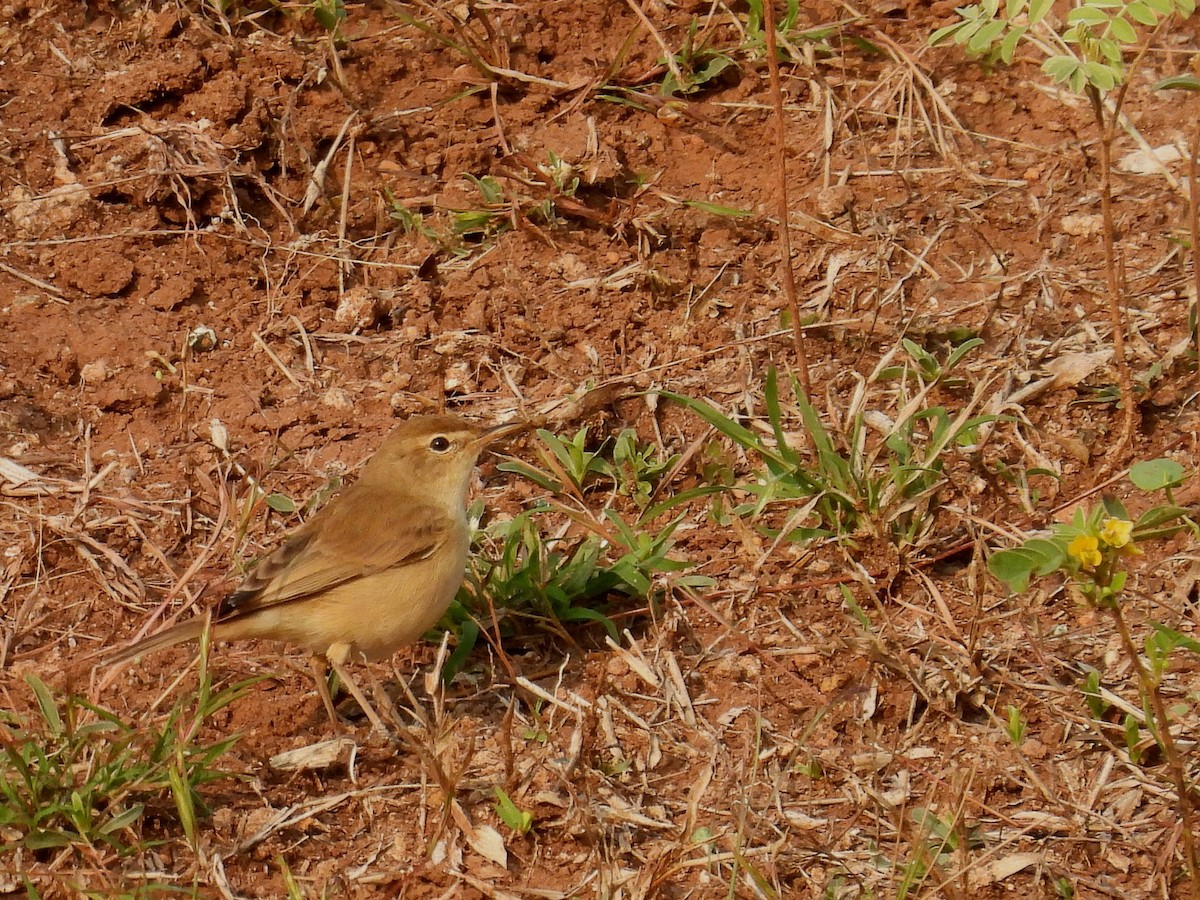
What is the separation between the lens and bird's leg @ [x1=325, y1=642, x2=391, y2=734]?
5.77m

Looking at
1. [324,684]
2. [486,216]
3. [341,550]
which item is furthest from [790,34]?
[324,684]

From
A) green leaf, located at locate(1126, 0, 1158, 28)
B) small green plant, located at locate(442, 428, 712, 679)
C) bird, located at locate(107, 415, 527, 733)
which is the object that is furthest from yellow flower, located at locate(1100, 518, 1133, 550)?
bird, located at locate(107, 415, 527, 733)

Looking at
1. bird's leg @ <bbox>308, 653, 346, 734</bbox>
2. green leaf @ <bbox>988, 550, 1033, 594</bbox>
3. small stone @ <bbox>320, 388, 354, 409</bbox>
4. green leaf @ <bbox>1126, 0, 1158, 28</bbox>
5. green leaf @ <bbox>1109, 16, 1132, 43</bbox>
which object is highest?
green leaf @ <bbox>1126, 0, 1158, 28</bbox>

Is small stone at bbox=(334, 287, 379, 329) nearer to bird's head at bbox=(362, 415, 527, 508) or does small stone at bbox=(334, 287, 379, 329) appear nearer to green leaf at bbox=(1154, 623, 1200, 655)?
bird's head at bbox=(362, 415, 527, 508)

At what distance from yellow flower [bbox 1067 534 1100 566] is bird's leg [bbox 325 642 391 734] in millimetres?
3049

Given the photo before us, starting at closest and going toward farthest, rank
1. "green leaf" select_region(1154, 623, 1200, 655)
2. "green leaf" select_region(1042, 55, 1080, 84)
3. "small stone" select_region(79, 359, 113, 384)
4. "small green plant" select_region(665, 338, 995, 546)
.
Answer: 1. "green leaf" select_region(1042, 55, 1080, 84)
2. "green leaf" select_region(1154, 623, 1200, 655)
3. "small green plant" select_region(665, 338, 995, 546)
4. "small stone" select_region(79, 359, 113, 384)

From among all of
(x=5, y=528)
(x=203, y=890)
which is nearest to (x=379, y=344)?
(x=5, y=528)

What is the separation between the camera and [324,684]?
5.88 m

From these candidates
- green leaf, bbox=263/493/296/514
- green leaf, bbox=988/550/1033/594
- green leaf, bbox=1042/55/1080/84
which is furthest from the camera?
green leaf, bbox=263/493/296/514

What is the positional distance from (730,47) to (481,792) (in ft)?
16.3

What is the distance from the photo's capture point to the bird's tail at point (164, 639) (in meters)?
5.41

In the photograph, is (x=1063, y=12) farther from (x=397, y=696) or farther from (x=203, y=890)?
(x=203, y=890)

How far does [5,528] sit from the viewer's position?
6570mm

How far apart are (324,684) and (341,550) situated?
55 centimetres
